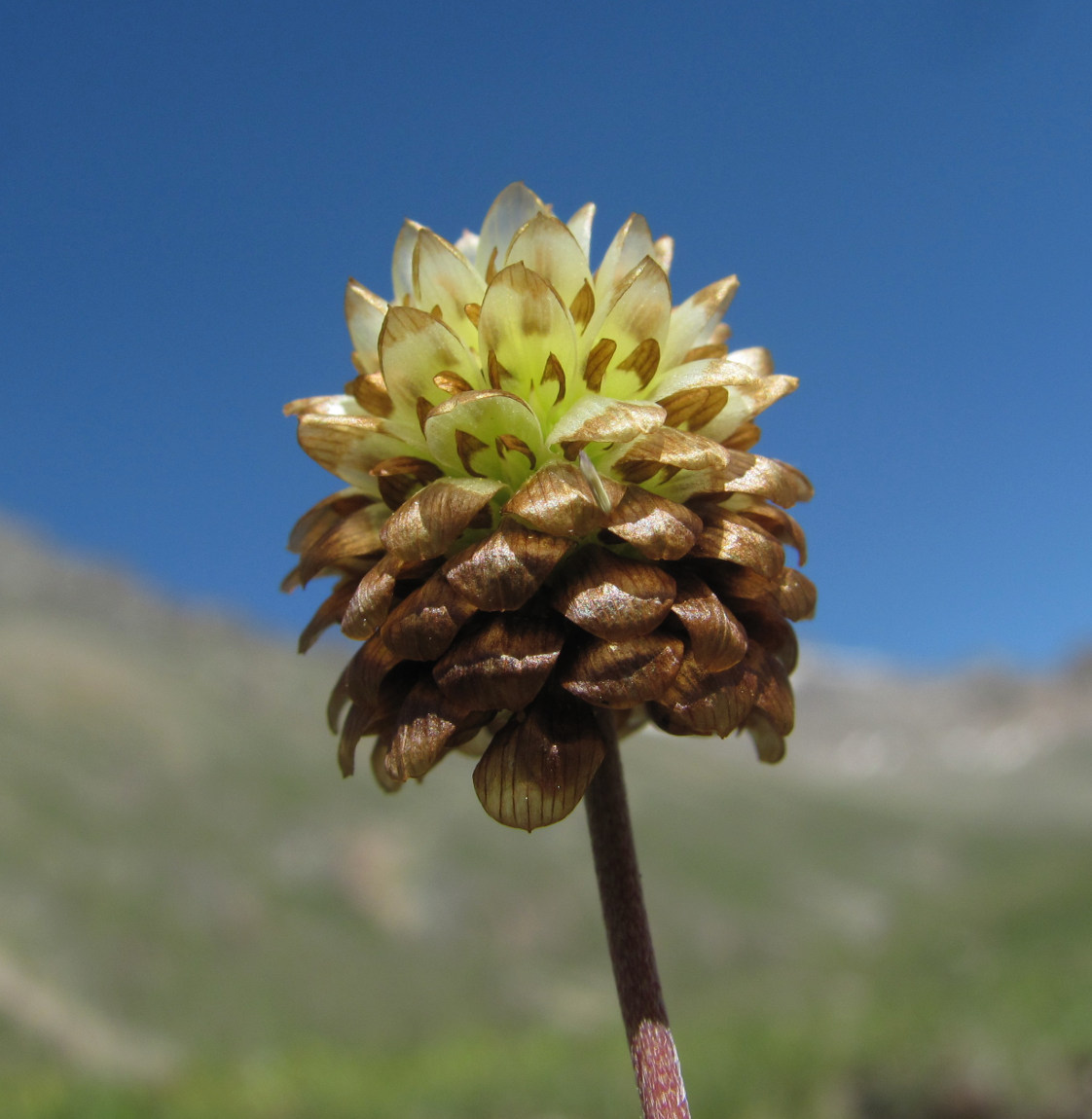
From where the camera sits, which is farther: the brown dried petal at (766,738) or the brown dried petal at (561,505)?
the brown dried petal at (766,738)

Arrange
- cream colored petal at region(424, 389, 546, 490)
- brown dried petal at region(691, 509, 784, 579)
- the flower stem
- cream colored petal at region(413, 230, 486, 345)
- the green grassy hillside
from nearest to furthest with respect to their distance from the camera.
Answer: the flower stem < brown dried petal at region(691, 509, 784, 579) < cream colored petal at region(424, 389, 546, 490) < cream colored petal at region(413, 230, 486, 345) < the green grassy hillside

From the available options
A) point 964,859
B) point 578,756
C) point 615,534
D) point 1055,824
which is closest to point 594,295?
point 615,534

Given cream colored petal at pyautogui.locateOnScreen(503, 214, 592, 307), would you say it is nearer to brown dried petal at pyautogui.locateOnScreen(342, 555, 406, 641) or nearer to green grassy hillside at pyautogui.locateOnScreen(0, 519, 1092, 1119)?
brown dried petal at pyautogui.locateOnScreen(342, 555, 406, 641)

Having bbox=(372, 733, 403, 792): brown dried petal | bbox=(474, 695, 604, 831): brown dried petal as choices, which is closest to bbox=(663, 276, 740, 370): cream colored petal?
bbox=(474, 695, 604, 831): brown dried petal

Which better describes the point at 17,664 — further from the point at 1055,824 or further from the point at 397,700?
the point at 1055,824

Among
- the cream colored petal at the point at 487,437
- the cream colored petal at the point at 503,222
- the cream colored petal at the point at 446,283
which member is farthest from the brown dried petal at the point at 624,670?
the cream colored petal at the point at 503,222

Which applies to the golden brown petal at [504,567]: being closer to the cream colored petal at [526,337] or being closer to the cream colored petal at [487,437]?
the cream colored petal at [487,437]

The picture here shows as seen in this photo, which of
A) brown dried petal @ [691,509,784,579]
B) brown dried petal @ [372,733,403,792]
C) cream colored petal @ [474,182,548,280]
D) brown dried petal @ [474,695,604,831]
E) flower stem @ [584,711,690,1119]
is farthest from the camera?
cream colored petal @ [474,182,548,280]
